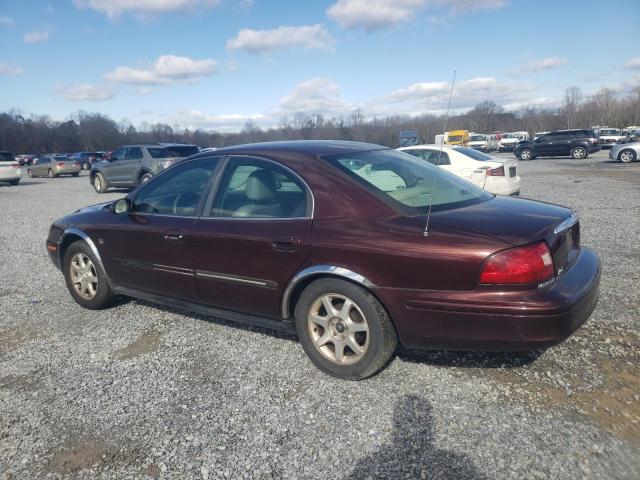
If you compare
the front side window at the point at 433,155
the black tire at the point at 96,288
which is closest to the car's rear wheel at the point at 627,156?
the front side window at the point at 433,155

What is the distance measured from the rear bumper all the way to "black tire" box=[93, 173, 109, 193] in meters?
16.7

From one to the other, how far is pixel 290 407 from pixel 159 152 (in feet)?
47.6

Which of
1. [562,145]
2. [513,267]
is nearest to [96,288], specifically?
[513,267]

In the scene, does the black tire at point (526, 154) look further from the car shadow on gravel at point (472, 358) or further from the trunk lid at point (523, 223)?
the car shadow on gravel at point (472, 358)

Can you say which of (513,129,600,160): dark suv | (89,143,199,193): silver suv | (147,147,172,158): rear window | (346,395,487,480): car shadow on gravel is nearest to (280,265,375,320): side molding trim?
(346,395,487,480): car shadow on gravel

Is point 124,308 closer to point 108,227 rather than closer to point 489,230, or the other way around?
point 108,227

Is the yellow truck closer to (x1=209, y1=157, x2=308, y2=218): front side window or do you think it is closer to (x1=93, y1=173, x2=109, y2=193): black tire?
(x1=93, y1=173, x2=109, y2=193): black tire

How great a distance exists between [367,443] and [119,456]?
51.7 inches

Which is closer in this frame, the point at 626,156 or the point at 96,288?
the point at 96,288

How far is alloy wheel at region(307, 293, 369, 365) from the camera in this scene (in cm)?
290

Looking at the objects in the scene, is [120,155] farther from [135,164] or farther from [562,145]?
[562,145]

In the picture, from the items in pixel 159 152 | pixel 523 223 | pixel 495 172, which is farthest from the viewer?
pixel 159 152

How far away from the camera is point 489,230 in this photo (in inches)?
102

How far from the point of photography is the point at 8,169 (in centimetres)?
2280
